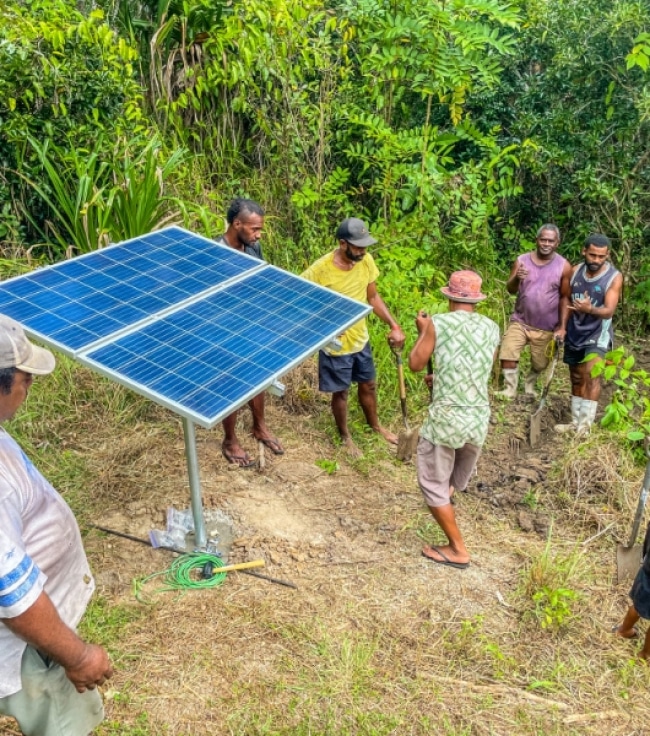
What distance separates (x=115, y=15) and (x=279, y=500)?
5.23 meters

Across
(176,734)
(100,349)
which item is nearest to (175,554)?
(176,734)

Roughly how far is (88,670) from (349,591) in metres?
2.04

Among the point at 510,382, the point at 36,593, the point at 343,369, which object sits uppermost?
the point at 36,593

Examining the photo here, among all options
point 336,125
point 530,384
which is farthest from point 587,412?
point 336,125

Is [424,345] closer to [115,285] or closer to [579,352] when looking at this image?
[115,285]

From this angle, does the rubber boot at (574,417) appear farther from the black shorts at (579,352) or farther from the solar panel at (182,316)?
the solar panel at (182,316)

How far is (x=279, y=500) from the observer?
484 centimetres

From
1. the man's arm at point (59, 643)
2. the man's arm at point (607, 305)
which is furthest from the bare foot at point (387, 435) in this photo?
the man's arm at point (59, 643)

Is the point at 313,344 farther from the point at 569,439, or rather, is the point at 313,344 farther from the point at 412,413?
the point at 569,439

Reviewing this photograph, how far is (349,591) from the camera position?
4094 mm

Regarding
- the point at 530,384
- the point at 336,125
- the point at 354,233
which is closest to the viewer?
the point at 354,233

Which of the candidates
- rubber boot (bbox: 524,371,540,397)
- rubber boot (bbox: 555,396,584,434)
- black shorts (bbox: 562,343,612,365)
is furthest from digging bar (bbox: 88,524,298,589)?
rubber boot (bbox: 524,371,540,397)

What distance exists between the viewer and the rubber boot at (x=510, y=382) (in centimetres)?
626

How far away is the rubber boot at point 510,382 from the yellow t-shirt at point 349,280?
166 centimetres
